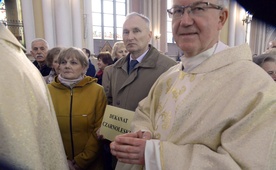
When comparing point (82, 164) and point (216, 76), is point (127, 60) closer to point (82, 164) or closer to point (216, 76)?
point (82, 164)

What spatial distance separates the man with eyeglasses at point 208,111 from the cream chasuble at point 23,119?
1.29 ft

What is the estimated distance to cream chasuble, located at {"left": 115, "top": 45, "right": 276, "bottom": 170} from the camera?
1.02 metres

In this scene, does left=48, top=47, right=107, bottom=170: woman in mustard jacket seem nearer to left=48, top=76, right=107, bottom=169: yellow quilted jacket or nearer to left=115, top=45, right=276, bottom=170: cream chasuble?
left=48, top=76, right=107, bottom=169: yellow quilted jacket

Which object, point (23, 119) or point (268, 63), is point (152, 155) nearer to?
point (23, 119)

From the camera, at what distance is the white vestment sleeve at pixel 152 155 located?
1.17 m

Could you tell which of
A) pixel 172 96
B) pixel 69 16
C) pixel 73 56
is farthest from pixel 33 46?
pixel 69 16

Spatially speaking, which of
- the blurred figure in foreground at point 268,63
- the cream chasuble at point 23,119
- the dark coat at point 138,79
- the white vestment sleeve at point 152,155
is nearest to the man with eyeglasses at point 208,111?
the white vestment sleeve at point 152,155

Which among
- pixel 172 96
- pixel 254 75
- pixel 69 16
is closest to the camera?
pixel 254 75

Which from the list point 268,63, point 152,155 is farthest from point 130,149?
point 268,63

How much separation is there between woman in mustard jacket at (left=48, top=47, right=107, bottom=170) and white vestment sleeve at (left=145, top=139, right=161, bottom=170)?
100 centimetres

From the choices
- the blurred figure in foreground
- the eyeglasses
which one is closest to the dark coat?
the blurred figure in foreground

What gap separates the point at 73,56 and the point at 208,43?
1327 mm

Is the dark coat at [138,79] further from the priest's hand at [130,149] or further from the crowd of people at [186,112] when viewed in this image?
the priest's hand at [130,149]

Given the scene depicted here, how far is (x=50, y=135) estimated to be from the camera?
1.01 metres
